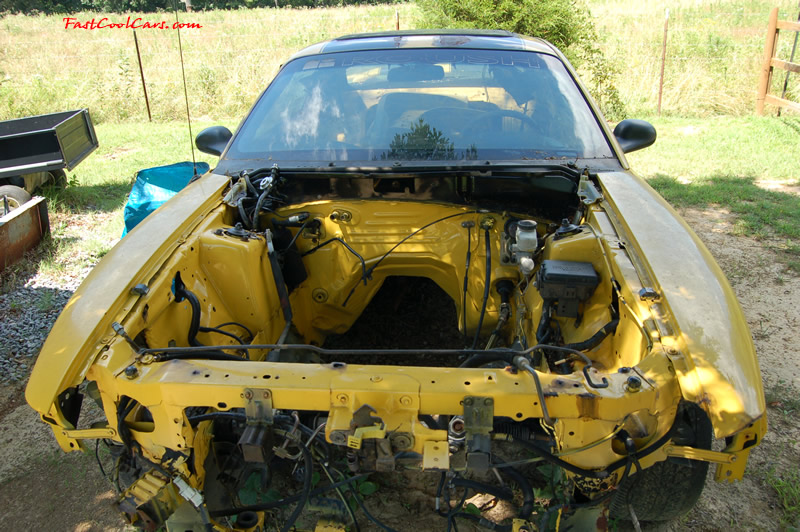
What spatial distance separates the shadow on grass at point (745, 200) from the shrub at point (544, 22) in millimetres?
3054

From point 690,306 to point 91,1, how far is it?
32985mm

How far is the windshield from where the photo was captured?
114 inches

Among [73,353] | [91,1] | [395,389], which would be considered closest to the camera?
[395,389]

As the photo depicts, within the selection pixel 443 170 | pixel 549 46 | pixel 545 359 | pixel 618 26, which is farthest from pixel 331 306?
pixel 618 26

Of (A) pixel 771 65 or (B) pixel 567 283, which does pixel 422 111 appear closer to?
(B) pixel 567 283

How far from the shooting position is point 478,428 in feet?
5.25

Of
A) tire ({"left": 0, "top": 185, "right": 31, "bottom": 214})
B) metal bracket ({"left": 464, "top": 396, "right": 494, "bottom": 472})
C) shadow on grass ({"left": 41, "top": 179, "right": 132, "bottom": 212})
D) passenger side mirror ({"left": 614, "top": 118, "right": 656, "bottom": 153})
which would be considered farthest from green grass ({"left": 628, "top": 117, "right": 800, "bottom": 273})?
tire ({"left": 0, "top": 185, "right": 31, "bottom": 214})

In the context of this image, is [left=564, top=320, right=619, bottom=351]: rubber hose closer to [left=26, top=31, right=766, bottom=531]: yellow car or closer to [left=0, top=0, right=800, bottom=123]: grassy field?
[left=26, top=31, right=766, bottom=531]: yellow car

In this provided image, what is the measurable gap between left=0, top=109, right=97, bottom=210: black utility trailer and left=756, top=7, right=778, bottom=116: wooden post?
956 cm

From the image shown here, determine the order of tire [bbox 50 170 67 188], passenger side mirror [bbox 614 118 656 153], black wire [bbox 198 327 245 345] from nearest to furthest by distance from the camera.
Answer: black wire [bbox 198 327 245 345], passenger side mirror [bbox 614 118 656 153], tire [bbox 50 170 67 188]

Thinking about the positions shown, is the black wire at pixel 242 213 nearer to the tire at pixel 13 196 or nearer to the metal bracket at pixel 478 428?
the metal bracket at pixel 478 428

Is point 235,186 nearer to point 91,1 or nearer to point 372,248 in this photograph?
point 372,248

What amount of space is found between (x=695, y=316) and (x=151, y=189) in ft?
14.3

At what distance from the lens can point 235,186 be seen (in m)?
2.76
